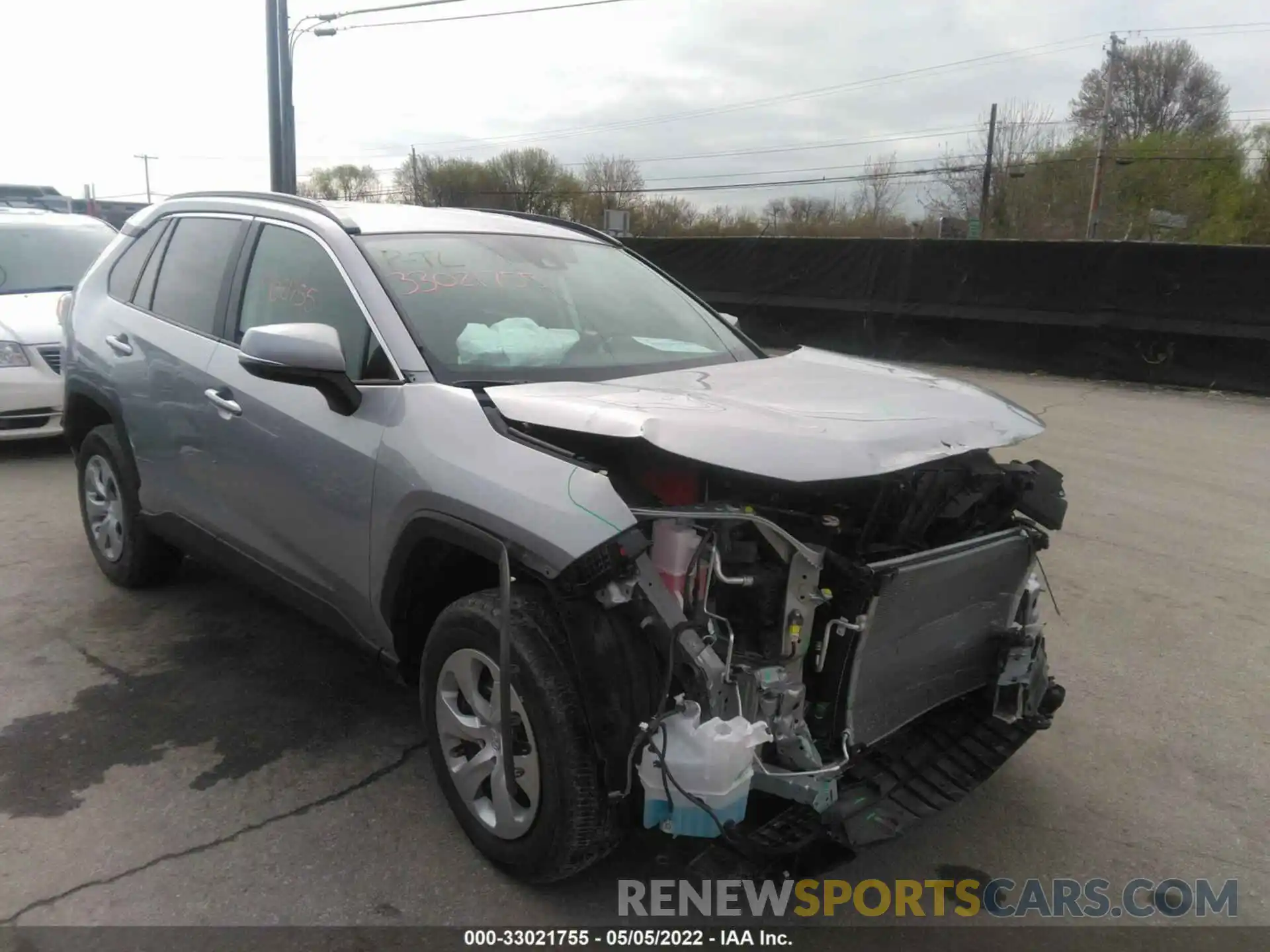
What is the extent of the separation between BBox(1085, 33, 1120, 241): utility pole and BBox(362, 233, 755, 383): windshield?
1341 inches

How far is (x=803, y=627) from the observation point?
2.47 metres

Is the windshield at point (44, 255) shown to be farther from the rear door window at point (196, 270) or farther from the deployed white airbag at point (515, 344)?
the deployed white airbag at point (515, 344)

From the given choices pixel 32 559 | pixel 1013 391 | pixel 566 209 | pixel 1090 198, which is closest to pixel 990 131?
pixel 1090 198

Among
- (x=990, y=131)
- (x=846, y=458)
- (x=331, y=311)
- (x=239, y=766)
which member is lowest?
(x=239, y=766)

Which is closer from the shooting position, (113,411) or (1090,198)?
(113,411)

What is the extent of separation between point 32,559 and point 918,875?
4838mm

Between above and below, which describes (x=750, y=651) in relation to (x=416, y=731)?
above

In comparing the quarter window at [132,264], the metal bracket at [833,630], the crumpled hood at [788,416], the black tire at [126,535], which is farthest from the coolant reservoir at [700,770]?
the quarter window at [132,264]

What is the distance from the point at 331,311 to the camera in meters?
3.40

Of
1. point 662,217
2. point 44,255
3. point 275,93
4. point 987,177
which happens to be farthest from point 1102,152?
point 44,255

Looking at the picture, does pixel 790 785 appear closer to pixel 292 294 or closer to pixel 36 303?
pixel 292 294

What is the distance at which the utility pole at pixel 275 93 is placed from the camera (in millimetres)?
15875

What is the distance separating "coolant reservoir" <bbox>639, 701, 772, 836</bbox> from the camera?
2.25 metres

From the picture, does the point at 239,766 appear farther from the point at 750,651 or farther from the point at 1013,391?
the point at 1013,391
